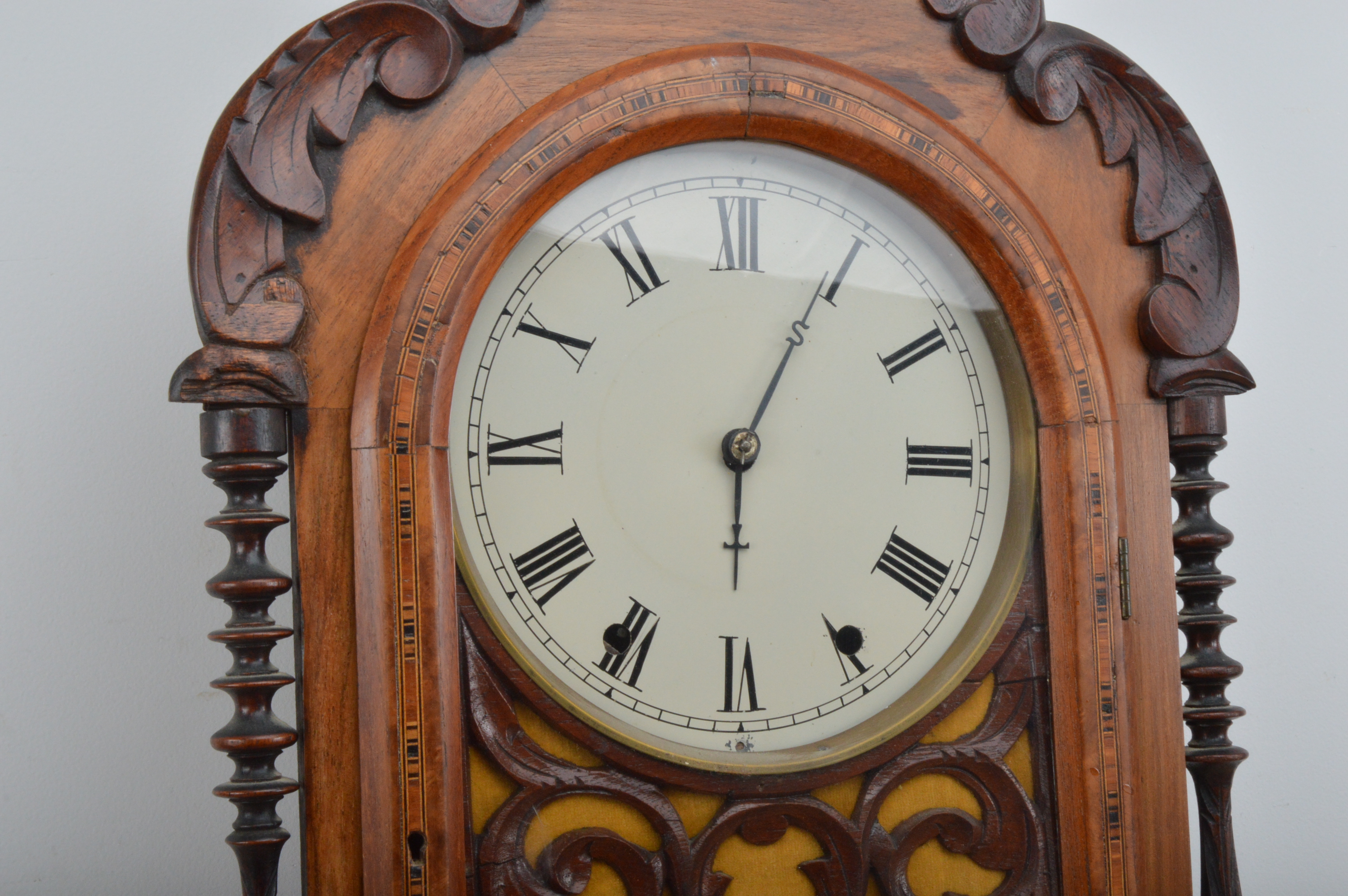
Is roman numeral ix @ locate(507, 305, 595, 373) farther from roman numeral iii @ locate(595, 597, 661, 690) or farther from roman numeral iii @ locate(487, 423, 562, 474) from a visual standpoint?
roman numeral iii @ locate(595, 597, 661, 690)

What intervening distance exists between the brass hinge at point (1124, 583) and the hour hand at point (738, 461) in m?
0.30

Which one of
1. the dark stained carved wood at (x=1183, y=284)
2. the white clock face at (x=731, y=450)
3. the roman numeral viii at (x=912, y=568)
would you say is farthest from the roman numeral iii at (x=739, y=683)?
the dark stained carved wood at (x=1183, y=284)

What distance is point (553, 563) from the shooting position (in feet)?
2.90

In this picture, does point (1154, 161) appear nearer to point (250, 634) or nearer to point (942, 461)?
point (942, 461)

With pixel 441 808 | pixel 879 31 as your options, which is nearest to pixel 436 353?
pixel 441 808

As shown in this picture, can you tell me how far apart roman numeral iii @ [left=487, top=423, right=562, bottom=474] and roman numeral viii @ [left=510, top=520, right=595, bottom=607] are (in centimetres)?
5

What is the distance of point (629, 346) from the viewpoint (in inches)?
35.8

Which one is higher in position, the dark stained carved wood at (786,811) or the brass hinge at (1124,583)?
the brass hinge at (1124,583)

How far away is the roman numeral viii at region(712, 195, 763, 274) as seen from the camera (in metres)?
0.93

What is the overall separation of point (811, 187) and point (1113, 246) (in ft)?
0.86

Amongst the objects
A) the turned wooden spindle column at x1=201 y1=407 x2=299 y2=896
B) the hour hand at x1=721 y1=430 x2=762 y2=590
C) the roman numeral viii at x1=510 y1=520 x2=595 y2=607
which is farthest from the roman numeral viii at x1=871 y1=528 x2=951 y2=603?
the turned wooden spindle column at x1=201 y1=407 x2=299 y2=896

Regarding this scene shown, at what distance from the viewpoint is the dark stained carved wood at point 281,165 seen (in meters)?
0.81

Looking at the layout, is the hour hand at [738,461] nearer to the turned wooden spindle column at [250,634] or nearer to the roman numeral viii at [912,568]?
the roman numeral viii at [912,568]

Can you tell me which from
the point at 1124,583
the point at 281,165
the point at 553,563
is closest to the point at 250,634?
the point at 553,563
